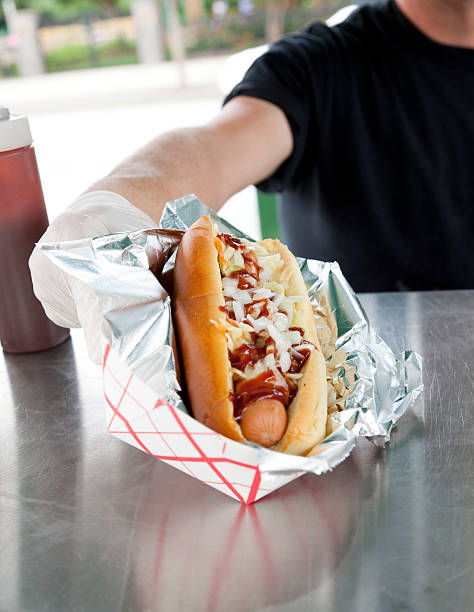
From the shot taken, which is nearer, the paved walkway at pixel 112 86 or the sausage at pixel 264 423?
the sausage at pixel 264 423

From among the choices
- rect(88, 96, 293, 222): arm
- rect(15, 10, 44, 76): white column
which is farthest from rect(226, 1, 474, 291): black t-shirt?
rect(15, 10, 44, 76): white column

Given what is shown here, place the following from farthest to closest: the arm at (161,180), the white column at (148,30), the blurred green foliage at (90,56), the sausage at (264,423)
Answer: the blurred green foliage at (90,56)
the white column at (148,30)
the arm at (161,180)
the sausage at (264,423)

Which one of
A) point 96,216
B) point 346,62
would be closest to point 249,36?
point 346,62

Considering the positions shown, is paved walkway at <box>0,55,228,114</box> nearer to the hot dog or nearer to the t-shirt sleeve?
the t-shirt sleeve

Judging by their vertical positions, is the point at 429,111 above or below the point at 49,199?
above

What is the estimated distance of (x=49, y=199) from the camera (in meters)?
6.95

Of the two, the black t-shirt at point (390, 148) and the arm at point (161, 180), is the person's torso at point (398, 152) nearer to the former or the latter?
the black t-shirt at point (390, 148)

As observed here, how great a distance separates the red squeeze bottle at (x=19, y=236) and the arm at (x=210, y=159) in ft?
0.60

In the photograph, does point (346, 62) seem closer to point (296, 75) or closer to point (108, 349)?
point (296, 75)

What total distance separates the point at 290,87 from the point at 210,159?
520 millimetres

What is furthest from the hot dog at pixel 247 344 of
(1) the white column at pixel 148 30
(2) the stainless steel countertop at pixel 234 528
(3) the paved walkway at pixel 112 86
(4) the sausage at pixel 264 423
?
(1) the white column at pixel 148 30

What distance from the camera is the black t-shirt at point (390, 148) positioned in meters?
2.51

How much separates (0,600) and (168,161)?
1368mm

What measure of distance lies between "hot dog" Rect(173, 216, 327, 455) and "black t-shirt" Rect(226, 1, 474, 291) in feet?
3.66
